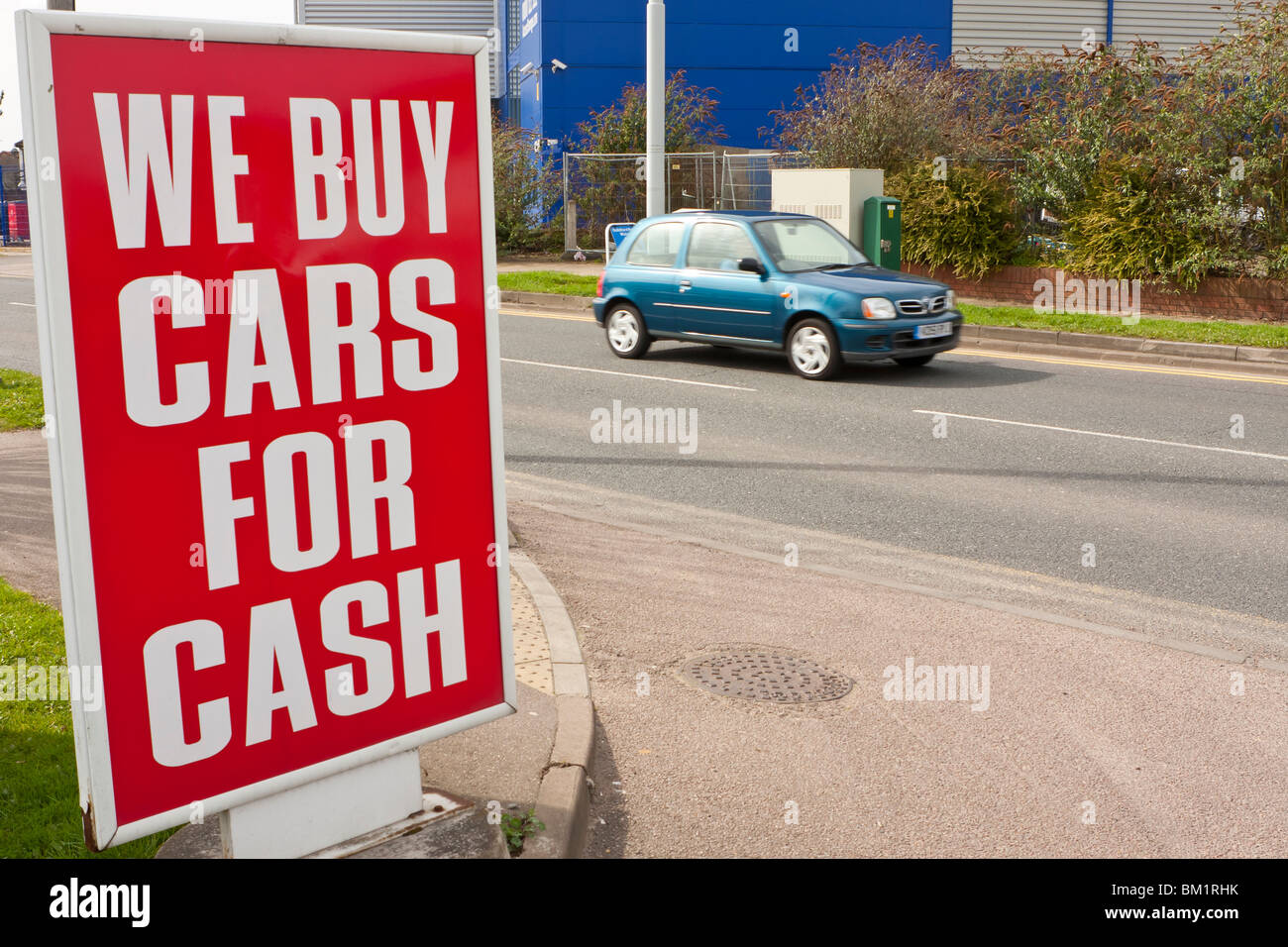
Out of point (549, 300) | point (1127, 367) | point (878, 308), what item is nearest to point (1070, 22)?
point (549, 300)

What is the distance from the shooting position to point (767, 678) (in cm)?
521

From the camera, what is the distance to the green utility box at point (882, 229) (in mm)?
18469

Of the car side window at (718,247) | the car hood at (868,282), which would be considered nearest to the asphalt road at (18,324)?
the car side window at (718,247)

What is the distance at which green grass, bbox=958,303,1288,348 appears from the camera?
15352 mm

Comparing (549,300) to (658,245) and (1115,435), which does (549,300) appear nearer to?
(658,245)

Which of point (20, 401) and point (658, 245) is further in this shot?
point (658, 245)

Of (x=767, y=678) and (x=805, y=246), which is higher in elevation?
(x=805, y=246)

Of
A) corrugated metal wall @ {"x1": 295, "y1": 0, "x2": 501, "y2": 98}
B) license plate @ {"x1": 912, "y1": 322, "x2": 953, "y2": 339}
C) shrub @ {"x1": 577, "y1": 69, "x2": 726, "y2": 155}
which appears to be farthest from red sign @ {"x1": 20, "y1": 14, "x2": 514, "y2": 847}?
corrugated metal wall @ {"x1": 295, "y1": 0, "x2": 501, "y2": 98}

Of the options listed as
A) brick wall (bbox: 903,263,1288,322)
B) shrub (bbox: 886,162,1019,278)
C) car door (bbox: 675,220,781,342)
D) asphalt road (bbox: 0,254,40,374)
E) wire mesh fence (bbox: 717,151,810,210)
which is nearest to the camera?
car door (bbox: 675,220,781,342)

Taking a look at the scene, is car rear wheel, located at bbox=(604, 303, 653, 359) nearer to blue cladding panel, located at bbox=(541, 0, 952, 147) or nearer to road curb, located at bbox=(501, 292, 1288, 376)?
road curb, located at bbox=(501, 292, 1288, 376)

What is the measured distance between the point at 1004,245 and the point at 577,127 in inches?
606

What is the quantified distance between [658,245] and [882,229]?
5367mm

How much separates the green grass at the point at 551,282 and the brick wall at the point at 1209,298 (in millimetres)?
6435

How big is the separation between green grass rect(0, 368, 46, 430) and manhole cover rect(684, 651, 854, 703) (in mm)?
6216
